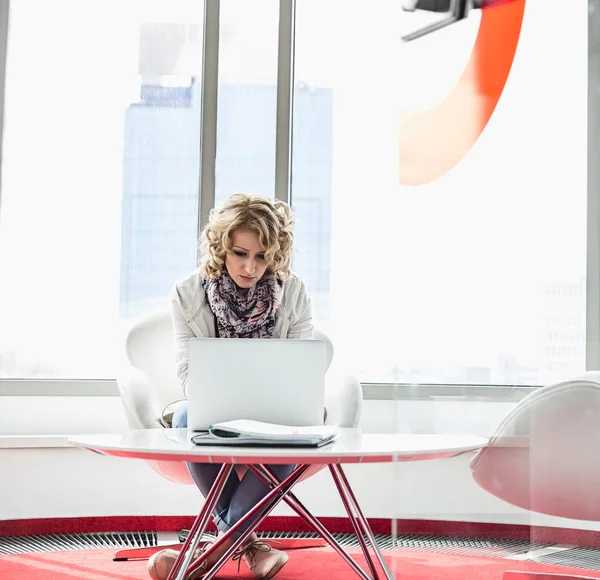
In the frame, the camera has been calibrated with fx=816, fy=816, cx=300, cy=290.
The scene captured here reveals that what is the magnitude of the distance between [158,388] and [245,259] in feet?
2.15

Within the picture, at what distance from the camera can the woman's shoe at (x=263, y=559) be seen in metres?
2.35

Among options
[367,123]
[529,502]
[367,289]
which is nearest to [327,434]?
[529,502]

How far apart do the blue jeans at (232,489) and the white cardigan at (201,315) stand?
32cm

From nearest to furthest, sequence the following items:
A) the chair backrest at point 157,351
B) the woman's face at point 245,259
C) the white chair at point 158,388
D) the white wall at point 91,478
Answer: the white chair at point 158,388 → the woman's face at point 245,259 → the chair backrest at point 157,351 → the white wall at point 91,478

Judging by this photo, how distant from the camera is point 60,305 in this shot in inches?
149

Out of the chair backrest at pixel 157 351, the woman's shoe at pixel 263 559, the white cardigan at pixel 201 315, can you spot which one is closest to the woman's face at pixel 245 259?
the white cardigan at pixel 201 315

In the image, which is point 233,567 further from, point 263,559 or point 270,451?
point 270,451

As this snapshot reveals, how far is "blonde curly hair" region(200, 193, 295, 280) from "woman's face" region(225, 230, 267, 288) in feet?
0.05

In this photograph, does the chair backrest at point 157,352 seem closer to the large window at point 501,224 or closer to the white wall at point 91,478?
the white wall at point 91,478

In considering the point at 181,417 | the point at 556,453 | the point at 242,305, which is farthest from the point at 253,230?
the point at 556,453

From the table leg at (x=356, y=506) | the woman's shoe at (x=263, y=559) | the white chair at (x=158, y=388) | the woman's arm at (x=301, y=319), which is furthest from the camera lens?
the woman's arm at (x=301, y=319)

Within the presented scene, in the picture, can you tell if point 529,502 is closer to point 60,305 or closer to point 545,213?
point 545,213

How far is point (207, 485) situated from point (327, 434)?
0.71 meters

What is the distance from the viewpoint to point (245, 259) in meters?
2.60
